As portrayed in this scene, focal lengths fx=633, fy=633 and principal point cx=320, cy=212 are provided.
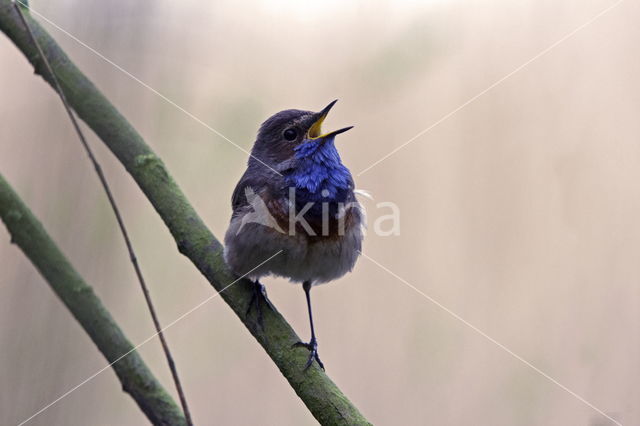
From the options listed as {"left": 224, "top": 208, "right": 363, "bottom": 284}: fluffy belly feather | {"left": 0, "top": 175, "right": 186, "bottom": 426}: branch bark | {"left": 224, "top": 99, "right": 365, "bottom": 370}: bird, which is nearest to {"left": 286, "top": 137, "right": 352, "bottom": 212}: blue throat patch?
{"left": 224, "top": 99, "right": 365, "bottom": 370}: bird

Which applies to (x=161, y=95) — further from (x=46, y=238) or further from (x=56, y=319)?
(x=56, y=319)

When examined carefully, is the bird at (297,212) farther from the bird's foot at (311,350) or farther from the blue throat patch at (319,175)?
the bird's foot at (311,350)

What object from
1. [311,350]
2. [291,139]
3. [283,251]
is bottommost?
[311,350]

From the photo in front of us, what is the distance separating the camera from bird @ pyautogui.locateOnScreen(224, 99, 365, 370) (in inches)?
99.4

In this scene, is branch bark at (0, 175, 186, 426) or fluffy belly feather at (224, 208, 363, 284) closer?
branch bark at (0, 175, 186, 426)

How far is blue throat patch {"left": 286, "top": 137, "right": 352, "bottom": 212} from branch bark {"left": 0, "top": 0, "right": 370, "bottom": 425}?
42cm

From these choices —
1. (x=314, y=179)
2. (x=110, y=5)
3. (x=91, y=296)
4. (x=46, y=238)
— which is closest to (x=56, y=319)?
(x=91, y=296)

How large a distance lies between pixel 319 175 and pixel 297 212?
7.7 inches

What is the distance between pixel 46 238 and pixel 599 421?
5.06 ft

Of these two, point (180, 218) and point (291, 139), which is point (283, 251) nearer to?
point (180, 218)

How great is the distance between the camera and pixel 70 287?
5.41ft

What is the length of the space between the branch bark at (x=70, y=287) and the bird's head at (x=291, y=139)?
115 cm

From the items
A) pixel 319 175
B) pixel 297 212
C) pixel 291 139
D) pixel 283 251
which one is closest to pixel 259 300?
pixel 283 251

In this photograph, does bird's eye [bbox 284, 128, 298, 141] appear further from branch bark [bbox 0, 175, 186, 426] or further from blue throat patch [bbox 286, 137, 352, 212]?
branch bark [bbox 0, 175, 186, 426]
